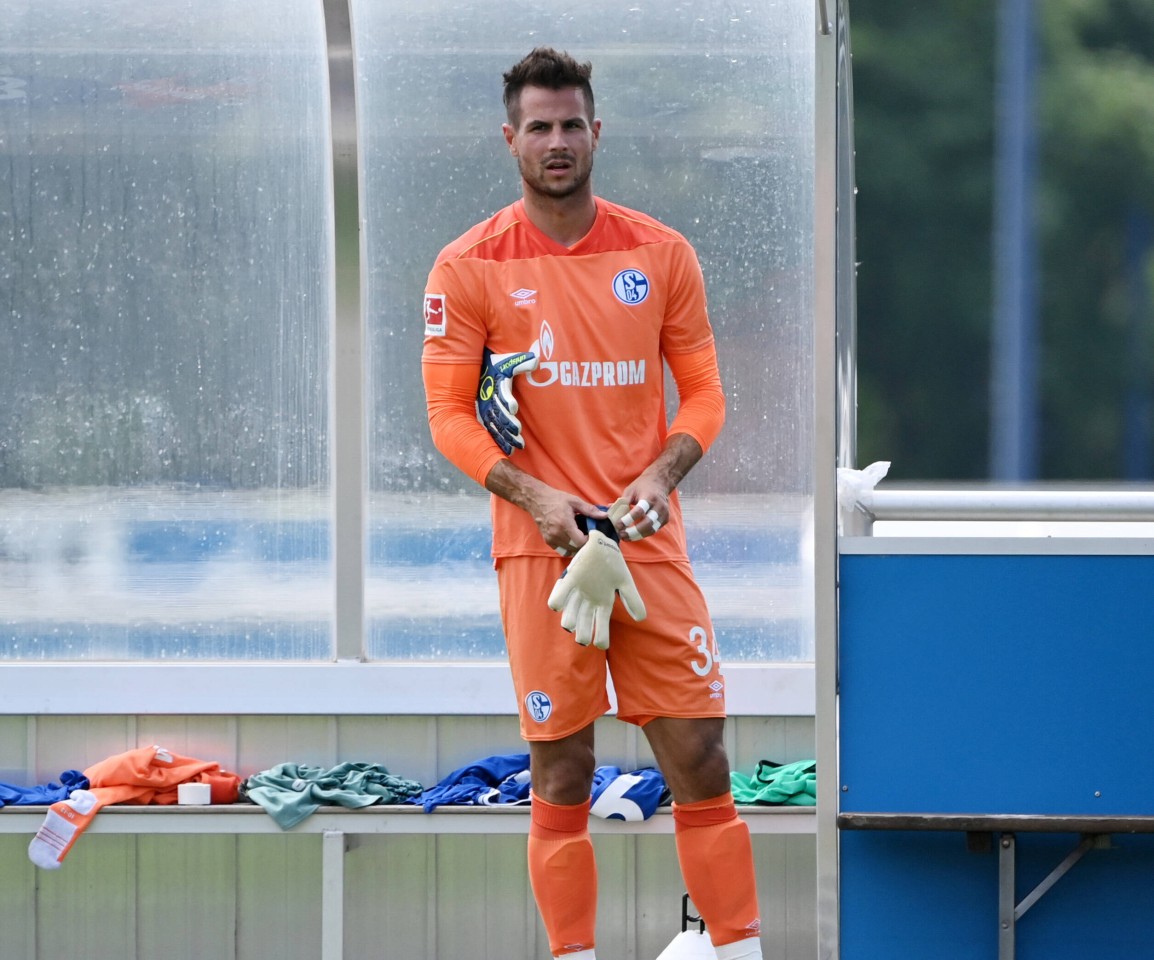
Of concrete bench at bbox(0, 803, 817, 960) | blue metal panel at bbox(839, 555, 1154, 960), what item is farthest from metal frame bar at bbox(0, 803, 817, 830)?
blue metal panel at bbox(839, 555, 1154, 960)

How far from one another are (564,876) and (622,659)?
0.43 meters

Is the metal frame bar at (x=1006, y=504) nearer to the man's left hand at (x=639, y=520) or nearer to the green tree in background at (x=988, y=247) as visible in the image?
the green tree in background at (x=988, y=247)

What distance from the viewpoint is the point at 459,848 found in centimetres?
450

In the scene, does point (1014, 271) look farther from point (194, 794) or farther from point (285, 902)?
point (285, 902)

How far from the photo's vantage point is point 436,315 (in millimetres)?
3346

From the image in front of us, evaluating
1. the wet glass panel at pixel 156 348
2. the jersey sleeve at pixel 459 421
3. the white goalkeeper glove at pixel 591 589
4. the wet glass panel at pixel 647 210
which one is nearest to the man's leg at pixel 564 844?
the white goalkeeper glove at pixel 591 589

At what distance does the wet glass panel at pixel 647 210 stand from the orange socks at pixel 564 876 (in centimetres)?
138

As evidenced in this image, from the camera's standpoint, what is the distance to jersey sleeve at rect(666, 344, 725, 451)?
341 cm

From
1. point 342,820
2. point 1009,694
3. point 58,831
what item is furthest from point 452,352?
point 58,831

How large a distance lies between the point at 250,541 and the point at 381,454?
44cm

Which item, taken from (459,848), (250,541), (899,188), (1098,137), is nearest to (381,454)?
(250,541)

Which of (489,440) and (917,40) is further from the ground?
(917,40)

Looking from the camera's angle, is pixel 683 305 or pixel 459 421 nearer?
Answer: pixel 459 421

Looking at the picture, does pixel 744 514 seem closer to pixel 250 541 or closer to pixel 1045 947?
pixel 250 541
